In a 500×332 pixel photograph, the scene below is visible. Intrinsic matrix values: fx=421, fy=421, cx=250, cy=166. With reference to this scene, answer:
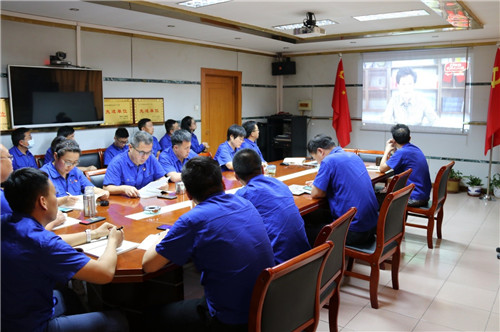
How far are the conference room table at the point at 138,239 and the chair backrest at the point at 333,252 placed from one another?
695mm

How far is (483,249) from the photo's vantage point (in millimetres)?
4473

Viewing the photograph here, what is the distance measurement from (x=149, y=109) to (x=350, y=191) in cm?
435

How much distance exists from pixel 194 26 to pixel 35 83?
2227 mm

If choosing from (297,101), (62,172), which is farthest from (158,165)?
(297,101)

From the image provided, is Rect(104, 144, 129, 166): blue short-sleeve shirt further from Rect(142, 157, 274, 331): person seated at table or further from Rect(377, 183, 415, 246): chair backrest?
Rect(142, 157, 274, 331): person seated at table

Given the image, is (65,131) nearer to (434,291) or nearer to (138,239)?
(138,239)

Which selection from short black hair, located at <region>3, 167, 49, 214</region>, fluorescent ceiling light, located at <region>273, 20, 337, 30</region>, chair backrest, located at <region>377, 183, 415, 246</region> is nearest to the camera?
short black hair, located at <region>3, 167, 49, 214</region>

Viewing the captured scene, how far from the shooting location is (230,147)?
5.18m

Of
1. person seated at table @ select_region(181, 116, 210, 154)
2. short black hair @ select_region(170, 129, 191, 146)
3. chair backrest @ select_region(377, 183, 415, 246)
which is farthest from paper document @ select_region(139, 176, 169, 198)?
person seated at table @ select_region(181, 116, 210, 154)

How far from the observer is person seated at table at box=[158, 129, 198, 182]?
427 centimetres

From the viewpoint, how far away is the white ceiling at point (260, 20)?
15.7 ft

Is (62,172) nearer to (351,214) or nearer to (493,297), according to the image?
(351,214)

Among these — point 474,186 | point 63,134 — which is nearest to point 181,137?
point 63,134

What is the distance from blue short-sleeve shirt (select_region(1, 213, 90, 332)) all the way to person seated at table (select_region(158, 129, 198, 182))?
7.94 ft
